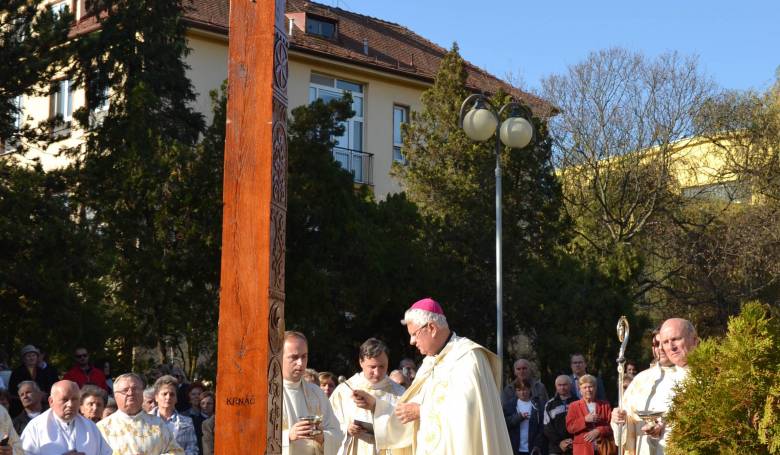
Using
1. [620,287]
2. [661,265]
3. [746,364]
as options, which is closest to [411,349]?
[620,287]

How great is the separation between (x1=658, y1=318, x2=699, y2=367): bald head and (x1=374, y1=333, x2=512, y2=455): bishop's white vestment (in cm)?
136

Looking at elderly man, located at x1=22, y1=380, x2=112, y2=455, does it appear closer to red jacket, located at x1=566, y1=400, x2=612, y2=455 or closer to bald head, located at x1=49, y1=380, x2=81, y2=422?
bald head, located at x1=49, y1=380, x2=81, y2=422

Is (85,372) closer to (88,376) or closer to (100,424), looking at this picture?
(88,376)

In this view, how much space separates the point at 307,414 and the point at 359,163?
80.2 ft

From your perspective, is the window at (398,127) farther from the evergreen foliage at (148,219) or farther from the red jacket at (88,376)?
the red jacket at (88,376)

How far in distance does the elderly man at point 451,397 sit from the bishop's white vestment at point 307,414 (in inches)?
49.3

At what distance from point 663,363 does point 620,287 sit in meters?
18.5

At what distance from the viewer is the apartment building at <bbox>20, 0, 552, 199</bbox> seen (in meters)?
30.5

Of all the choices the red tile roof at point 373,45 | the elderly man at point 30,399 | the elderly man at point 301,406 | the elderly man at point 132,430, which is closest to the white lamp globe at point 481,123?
the elderly man at point 30,399

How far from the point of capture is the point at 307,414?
9.58 metres

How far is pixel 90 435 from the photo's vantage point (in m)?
9.78

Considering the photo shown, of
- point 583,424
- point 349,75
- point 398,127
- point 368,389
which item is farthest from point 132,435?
point 398,127

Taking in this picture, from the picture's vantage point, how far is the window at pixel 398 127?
34.8m

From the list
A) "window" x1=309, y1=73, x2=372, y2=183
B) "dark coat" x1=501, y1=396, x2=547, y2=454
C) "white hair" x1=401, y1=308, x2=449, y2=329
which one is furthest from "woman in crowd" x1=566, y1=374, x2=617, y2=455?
"window" x1=309, y1=73, x2=372, y2=183
